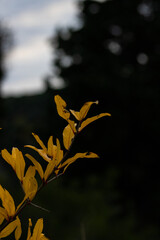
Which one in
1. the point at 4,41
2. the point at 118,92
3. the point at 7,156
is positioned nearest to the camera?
the point at 7,156

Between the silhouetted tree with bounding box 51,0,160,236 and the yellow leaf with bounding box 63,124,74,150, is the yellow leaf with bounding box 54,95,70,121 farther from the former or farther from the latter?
the silhouetted tree with bounding box 51,0,160,236

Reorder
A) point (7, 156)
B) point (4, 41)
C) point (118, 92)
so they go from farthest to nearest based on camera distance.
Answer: point (4, 41), point (118, 92), point (7, 156)

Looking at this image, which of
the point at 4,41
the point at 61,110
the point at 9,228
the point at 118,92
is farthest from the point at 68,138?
the point at 4,41

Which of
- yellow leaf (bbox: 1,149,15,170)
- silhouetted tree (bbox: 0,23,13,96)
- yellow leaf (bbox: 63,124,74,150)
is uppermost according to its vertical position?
silhouetted tree (bbox: 0,23,13,96)

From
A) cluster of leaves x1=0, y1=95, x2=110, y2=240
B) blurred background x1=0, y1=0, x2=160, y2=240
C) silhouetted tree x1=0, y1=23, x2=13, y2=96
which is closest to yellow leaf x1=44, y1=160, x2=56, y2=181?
cluster of leaves x1=0, y1=95, x2=110, y2=240

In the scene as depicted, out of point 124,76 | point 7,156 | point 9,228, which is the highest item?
point 124,76

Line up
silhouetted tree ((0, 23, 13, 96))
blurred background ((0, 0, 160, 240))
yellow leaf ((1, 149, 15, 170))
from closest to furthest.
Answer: yellow leaf ((1, 149, 15, 170)) < blurred background ((0, 0, 160, 240)) < silhouetted tree ((0, 23, 13, 96))

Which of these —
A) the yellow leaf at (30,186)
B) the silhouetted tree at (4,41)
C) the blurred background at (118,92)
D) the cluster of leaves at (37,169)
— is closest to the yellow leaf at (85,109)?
the cluster of leaves at (37,169)

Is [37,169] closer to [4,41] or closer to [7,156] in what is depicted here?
[7,156]

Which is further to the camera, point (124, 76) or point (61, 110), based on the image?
point (124, 76)

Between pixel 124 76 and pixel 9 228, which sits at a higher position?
pixel 124 76

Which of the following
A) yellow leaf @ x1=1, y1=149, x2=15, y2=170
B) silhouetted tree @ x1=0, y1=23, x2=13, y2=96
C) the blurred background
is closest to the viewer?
yellow leaf @ x1=1, y1=149, x2=15, y2=170

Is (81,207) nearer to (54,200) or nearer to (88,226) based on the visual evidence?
(54,200)

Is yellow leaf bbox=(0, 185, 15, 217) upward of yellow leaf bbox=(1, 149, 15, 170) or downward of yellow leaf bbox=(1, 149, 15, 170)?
downward
